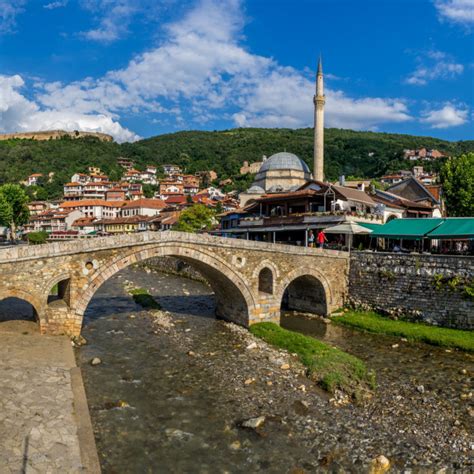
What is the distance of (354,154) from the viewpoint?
11944cm

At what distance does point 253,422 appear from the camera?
10953 mm

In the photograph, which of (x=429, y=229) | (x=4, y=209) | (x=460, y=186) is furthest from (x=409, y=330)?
(x=4, y=209)

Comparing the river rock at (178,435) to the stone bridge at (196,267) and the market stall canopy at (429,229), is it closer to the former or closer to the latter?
the stone bridge at (196,267)

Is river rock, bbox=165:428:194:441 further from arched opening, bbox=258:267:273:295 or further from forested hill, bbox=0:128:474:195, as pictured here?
forested hill, bbox=0:128:474:195

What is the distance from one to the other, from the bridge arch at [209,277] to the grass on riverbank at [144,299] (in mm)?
4418

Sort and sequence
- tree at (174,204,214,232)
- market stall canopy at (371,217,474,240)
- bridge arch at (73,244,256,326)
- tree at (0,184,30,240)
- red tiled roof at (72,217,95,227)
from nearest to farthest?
bridge arch at (73,244,256,326) → market stall canopy at (371,217,474,240) → tree at (174,204,214,232) → tree at (0,184,30,240) → red tiled roof at (72,217,95,227)

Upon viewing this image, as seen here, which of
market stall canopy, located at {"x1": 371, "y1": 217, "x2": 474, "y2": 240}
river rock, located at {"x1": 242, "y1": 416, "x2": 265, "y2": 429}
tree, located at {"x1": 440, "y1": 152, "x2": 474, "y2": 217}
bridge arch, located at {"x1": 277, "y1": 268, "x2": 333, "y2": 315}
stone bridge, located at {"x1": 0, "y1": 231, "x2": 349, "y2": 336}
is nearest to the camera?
river rock, located at {"x1": 242, "y1": 416, "x2": 265, "y2": 429}

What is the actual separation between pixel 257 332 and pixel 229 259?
3833mm

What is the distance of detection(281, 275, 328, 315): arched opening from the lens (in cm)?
2402

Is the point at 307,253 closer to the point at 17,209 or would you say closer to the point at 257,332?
the point at 257,332

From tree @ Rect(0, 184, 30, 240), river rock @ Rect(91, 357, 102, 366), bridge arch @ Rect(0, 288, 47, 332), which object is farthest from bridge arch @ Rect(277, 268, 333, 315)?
tree @ Rect(0, 184, 30, 240)

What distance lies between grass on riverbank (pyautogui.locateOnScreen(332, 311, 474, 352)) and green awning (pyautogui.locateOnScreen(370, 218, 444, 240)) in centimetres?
561

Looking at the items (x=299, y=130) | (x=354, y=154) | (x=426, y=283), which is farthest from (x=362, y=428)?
(x=299, y=130)

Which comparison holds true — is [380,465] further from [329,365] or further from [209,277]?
[209,277]
